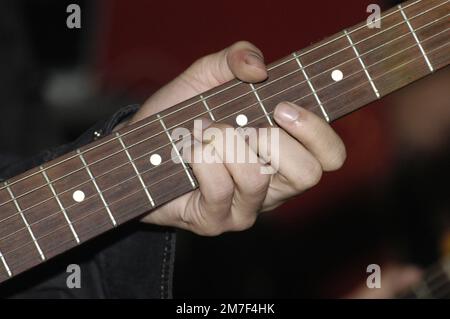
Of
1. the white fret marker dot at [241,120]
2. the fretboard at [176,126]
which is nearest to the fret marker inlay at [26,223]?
the fretboard at [176,126]

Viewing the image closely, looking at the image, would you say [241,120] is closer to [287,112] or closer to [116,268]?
[287,112]

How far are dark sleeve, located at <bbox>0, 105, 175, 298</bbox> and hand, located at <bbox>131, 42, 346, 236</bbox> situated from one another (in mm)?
39

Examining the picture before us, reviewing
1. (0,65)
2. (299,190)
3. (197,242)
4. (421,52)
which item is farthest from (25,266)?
(0,65)

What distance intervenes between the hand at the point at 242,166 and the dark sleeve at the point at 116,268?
39 millimetres

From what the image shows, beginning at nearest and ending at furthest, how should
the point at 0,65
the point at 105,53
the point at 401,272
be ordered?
the point at 401,272 → the point at 0,65 → the point at 105,53

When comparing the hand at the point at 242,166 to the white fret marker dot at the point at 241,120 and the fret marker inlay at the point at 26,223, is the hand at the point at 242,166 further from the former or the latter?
the fret marker inlay at the point at 26,223

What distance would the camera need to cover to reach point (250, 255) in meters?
2.08

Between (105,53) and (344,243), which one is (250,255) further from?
(105,53)

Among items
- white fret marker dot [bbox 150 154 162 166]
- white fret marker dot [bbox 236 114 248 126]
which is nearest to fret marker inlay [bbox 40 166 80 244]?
white fret marker dot [bbox 150 154 162 166]

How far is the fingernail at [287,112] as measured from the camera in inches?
31.6

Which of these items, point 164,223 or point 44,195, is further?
point 164,223

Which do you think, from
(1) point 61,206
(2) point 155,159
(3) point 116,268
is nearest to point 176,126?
(2) point 155,159

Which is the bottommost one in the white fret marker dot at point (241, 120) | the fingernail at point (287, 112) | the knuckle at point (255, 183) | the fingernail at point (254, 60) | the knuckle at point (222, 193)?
the knuckle at point (255, 183)

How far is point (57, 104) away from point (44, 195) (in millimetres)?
1583
